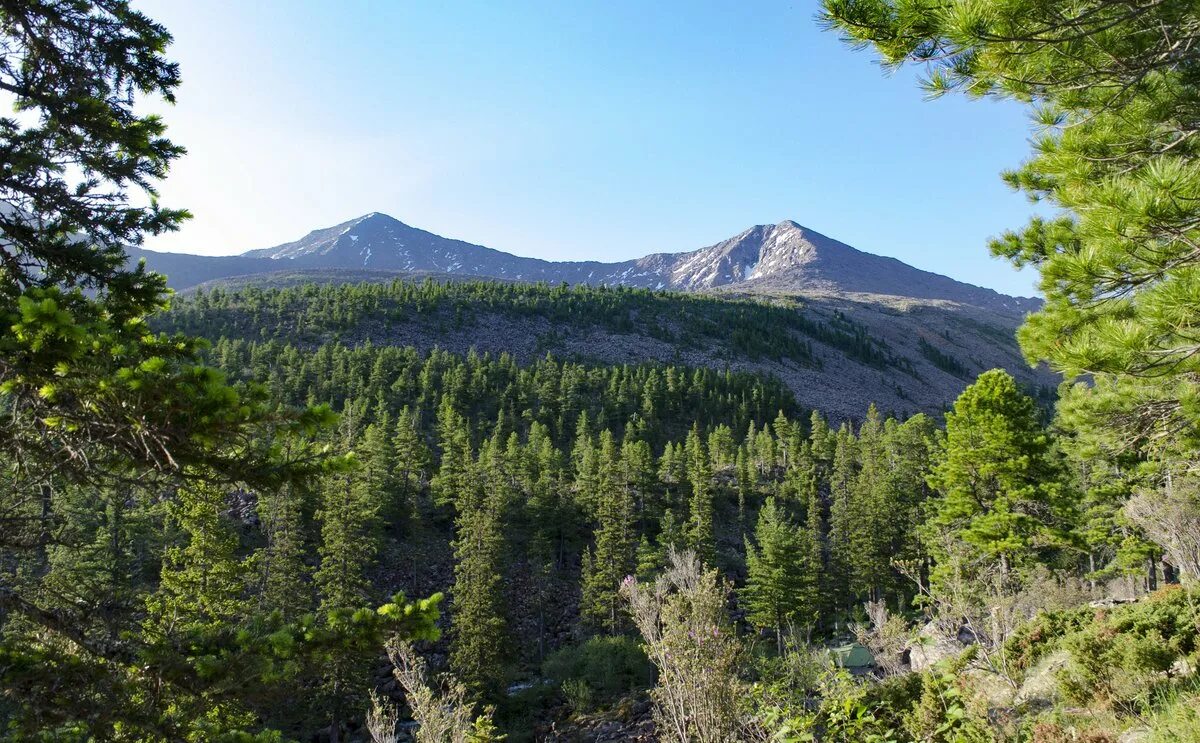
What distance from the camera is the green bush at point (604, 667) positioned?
28480 millimetres

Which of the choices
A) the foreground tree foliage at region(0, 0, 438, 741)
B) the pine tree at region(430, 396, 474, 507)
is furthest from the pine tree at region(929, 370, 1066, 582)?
the pine tree at region(430, 396, 474, 507)

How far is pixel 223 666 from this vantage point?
4410 mm

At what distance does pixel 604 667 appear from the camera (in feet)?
95.6

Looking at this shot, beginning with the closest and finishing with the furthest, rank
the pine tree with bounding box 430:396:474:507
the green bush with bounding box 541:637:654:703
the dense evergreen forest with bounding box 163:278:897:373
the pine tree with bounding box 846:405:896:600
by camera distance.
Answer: the green bush with bounding box 541:637:654:703, the pine tree with bounding box 846:405:896:600, the pine tree with bounding box 430:396:474:507, the dense evergreen forest with bounding box 163:278:897:373

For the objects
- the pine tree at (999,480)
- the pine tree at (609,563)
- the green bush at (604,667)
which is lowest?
the green bush at (604,667)

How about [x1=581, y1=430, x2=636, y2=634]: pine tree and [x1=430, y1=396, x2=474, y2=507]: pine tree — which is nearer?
[x1=581, y1=430, x2=636, y2=634]: pine tree

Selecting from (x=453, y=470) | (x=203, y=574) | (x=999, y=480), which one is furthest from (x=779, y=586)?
(x=203, y=574)

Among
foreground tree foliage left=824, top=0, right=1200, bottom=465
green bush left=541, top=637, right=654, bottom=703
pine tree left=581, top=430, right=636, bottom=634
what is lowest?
green bush left=541, top=637, right=654, bottom=703

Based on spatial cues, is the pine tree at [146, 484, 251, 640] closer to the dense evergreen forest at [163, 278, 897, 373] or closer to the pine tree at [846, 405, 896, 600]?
the pine tree at [846, 405, 896, 600]

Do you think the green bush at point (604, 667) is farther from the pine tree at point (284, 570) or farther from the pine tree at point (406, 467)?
the pine tree at point (406, 467)

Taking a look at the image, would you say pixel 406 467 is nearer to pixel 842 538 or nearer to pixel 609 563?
pixel 609 563

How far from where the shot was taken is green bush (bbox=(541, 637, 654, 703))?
28.5 meters

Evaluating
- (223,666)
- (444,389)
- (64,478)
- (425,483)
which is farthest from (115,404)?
(444,389)

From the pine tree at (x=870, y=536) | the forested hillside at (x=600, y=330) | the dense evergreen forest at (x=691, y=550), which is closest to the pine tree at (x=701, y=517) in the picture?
the pine tree at (x=870, y=536)
